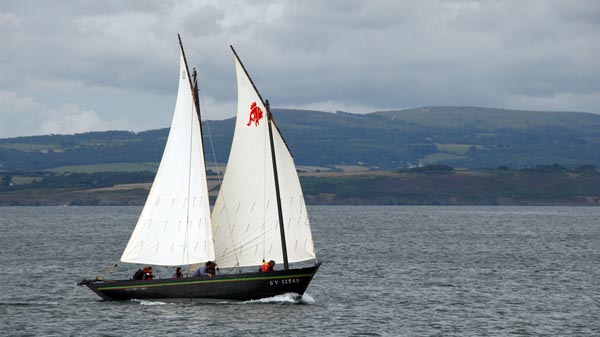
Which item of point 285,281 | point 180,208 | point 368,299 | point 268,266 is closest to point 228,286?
point 268,266

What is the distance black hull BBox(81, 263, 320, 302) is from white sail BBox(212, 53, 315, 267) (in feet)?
4.36

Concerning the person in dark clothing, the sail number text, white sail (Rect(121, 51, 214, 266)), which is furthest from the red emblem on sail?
the sail number text

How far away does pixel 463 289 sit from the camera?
77.9 metres

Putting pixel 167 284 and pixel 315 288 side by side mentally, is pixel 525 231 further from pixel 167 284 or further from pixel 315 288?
pixel 167 284

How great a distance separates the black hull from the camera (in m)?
61.3

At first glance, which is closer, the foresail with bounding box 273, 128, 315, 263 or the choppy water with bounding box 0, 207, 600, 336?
the choppy water with bounding box 0, 207, 600, 336

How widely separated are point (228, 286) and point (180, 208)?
5.87m

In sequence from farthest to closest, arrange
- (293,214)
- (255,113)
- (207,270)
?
(293,214), (255,113), (207,270)

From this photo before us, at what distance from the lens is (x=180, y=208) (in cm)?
6322

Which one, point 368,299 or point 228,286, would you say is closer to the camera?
point 228,286

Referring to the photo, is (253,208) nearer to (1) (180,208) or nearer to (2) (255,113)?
(1) (180,208)

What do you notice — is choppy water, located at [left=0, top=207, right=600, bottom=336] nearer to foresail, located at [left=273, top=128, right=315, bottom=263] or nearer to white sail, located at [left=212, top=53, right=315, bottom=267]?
white sail, located at [left=212, top=53, right=315, bottom=267]

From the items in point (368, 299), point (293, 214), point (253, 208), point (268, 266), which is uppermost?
point (253, 208)

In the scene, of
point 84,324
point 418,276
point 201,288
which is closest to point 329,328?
point 201,288
